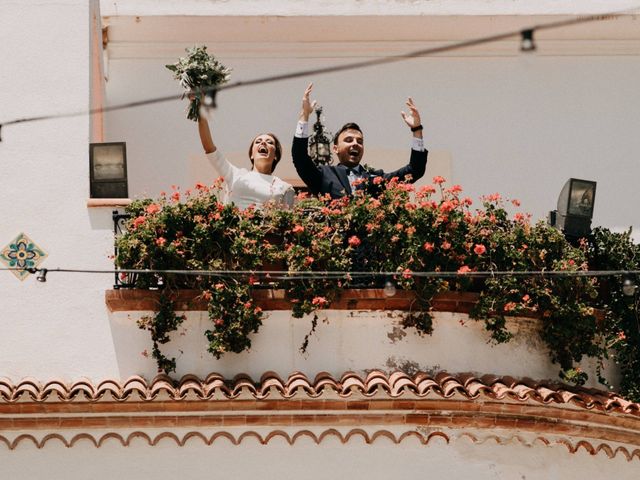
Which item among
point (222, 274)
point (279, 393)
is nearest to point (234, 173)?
point (222, 274)

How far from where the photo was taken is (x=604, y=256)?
13.1m

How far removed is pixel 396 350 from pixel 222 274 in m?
1.49

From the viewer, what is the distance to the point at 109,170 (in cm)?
1280

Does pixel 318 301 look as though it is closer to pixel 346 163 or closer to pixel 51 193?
pixel 346 163

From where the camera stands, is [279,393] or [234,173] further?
[234,173]

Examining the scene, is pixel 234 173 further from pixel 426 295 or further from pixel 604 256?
pixel 604 256

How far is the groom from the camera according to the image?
42.7 ft

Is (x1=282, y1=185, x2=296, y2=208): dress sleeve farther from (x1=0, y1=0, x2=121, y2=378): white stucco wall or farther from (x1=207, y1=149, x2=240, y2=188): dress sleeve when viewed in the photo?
(x1=0, y1=0, x2=121, y2=378): white stucco wall

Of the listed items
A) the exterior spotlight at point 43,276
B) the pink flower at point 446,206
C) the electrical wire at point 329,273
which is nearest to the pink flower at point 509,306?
the electrical wire at point 329,273

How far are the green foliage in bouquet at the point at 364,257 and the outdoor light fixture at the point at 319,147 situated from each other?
166 centimetres

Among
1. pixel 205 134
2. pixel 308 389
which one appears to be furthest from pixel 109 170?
pixel 308 389

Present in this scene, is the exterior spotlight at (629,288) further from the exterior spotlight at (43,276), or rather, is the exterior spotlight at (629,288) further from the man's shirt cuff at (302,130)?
the exterior spotlight at (43,276)

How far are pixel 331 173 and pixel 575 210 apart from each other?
80.5 inches

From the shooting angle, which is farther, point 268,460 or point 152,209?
point 152,209
